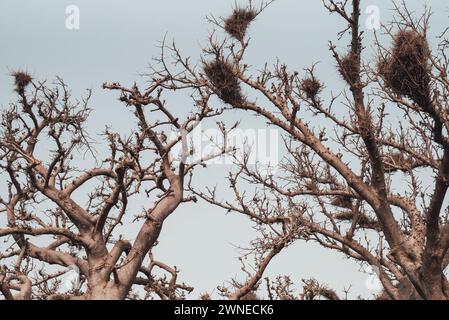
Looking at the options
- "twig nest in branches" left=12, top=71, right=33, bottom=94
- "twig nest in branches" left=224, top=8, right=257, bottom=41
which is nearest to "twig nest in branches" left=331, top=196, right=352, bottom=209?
"twig nest in branches" left=224, top=8, right=257, bottom=41

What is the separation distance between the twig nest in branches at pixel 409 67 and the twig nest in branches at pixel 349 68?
1.11 m

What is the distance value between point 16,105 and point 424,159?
874 centimetres

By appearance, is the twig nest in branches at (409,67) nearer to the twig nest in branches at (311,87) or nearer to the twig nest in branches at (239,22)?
the twig nest in branches at (311,87)

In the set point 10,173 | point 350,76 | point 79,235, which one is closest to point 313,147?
point 350,76

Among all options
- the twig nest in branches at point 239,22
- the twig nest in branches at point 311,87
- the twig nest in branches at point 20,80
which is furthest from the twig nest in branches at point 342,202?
the twig nest in branches at point 20,80

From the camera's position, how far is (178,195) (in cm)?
1192

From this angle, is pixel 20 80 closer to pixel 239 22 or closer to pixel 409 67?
pixel 239 22

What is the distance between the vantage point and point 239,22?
45.5 feet

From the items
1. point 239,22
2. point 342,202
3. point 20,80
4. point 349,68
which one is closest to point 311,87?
point 349,68

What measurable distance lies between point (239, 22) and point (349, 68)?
112 inches

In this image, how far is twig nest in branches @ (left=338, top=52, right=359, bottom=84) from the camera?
40.1 feet

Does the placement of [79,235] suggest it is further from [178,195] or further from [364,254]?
[364,254]
